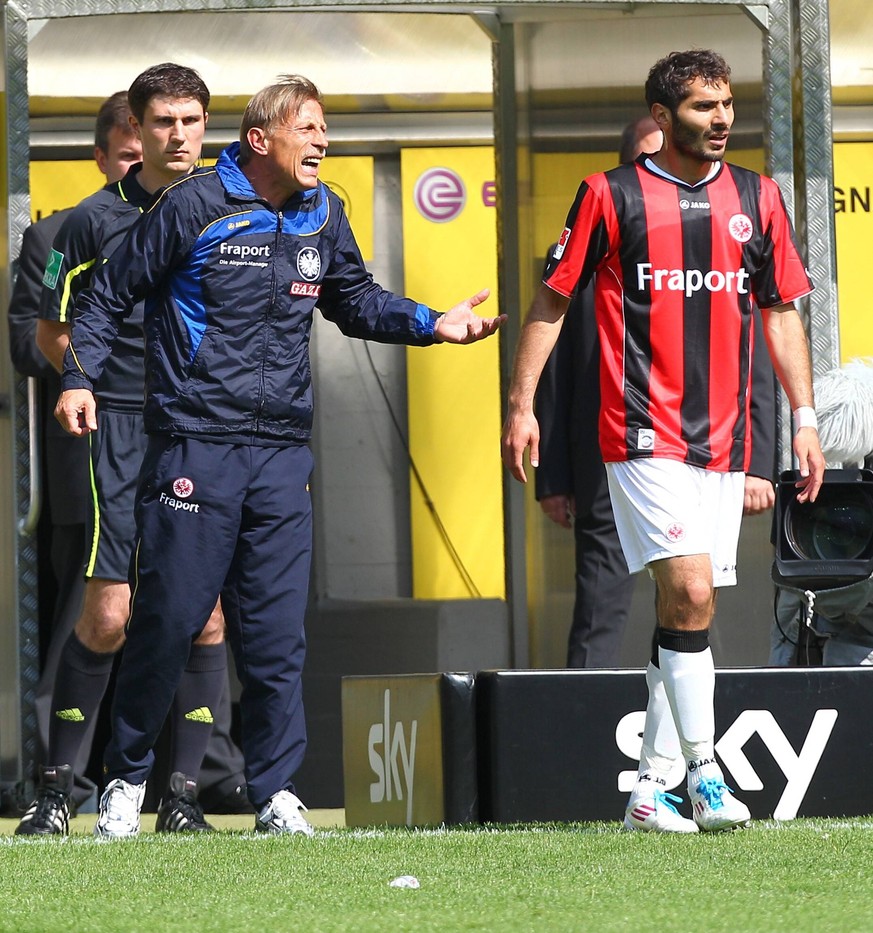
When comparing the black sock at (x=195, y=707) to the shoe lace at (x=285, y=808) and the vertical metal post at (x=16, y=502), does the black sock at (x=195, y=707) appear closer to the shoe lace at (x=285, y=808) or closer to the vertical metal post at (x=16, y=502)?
the shoe lace at (x=285, y=808)

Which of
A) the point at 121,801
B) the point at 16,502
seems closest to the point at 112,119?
the point at 16,502

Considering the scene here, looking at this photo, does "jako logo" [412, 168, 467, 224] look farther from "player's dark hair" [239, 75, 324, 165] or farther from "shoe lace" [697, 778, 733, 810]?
"shoe lace" [697, 778, 733, 810]

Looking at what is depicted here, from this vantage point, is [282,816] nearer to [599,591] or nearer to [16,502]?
[599,591]

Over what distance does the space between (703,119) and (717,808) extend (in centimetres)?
158

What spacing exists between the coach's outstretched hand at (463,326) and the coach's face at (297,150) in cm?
46

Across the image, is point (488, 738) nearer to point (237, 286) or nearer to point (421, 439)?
point (237, 286)

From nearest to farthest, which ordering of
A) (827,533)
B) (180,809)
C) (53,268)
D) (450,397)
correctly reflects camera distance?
(827,533)
(180,809)
(53,268)
(450,397)

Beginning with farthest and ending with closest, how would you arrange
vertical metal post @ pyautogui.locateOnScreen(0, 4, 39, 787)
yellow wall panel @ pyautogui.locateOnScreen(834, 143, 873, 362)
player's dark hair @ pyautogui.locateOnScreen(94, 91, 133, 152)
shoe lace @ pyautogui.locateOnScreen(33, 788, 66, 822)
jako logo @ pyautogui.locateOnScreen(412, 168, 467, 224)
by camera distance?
jako logo @ pyautogui.locateOnScreen(412, 168, 467, 224) < yellow wall panel @ pyautogui.locateOnScreen(834, 143, 873, 362) < vertical metal post @ pyautogui.locateOnScreen(0, 4, 39, 787) < player's dark hair @ pyautogui.locateOnScreen(94, 91, 133, 152) < shoe lace @ pyautogui.locateOnScreen(33, 788, 66, 822)

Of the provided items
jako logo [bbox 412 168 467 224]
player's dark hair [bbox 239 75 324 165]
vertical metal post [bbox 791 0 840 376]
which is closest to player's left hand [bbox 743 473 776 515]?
vertical metal post [bbox 791 0 840 376]

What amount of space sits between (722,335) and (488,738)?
3.65 ft

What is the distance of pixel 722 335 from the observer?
440cm

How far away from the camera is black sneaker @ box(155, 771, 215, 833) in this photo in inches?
187

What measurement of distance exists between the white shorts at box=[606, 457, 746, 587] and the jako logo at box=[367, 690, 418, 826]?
2.61ft

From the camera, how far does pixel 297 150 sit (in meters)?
4.42
